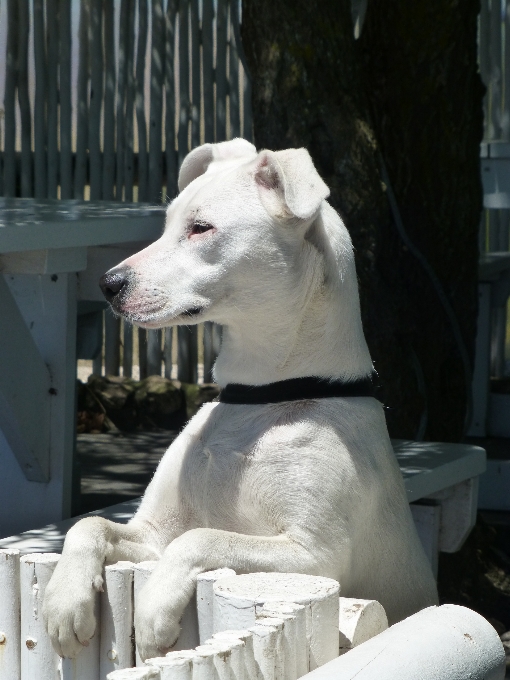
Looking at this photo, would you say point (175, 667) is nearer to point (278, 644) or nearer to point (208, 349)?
point (278, 644)

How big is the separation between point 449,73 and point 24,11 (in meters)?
4.29

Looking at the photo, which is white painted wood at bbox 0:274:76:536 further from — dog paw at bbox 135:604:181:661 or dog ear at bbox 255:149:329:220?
dog paw at bbox 135:604:181:661

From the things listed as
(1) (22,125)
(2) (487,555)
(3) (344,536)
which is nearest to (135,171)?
(1) (22,125)

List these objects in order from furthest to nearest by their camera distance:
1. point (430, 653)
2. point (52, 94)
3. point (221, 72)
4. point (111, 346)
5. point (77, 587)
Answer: point (111, 346) → point (52, 94) → point (221, 72) → point (77, 587) → point (430, 653)

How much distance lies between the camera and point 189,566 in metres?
2.41

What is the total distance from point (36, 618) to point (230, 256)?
0.97m

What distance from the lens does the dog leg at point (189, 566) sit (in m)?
2.36

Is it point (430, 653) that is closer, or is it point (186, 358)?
point (430, 653)

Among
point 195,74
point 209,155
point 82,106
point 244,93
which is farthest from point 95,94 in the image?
point 209,155

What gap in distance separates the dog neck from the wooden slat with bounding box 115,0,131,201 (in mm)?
5969

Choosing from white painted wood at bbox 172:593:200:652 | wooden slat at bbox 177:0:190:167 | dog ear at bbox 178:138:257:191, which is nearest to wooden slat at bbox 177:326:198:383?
wooden slat at bbox 177:0:190:167

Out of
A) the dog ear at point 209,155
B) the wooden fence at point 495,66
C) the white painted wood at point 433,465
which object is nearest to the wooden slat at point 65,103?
the wooden fence at point 495,66

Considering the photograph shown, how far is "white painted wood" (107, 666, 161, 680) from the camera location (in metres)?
1.92

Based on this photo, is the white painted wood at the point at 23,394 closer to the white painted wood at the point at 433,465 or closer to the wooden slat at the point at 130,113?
the white painted wood at the point at 433,465
